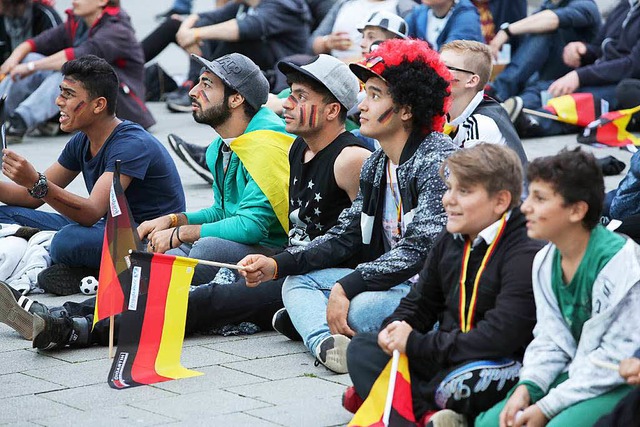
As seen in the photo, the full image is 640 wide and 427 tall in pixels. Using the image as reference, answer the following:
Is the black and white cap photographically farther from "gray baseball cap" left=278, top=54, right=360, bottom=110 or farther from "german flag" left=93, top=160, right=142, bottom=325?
"german flag" left=93, top=160, right=142, bottom=325

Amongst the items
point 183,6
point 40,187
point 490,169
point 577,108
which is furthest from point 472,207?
point 183,6

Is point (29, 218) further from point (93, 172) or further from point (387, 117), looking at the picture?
point (387, 117)

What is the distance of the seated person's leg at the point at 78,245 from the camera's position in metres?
6.12

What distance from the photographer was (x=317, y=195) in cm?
535

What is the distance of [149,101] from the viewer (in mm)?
12766

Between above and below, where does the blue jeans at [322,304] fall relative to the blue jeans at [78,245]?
below

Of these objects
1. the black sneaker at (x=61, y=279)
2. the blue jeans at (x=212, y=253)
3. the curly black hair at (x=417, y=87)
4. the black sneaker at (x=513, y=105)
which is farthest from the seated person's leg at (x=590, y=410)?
the black sneaker at (x=513, y=105)

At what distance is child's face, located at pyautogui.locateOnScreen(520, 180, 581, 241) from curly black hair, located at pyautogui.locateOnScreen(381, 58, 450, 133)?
1.21m

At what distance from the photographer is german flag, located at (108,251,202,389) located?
189 inches

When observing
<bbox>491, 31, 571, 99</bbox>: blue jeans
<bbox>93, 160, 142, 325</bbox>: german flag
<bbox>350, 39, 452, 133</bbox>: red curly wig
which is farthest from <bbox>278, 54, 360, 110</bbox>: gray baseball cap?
<bbox>491, 31, 571, 99</bbox>: blue jeans

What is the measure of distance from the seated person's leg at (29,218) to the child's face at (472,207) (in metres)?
3.37

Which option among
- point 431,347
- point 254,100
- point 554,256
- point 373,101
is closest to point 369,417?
point 431,347

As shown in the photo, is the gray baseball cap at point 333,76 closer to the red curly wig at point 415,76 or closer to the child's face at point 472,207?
the red curly wig at point 415,76

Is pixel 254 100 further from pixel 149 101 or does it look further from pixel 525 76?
pixel 149 101
